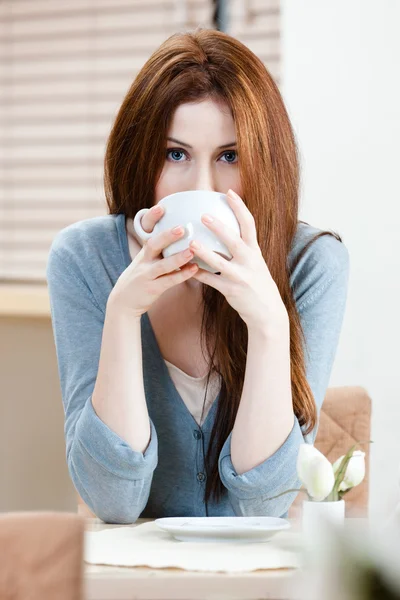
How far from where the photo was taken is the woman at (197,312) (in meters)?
0.96

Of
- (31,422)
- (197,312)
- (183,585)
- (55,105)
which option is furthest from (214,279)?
(55,105)

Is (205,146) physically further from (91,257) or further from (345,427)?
(345,427)

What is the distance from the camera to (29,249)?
89.0 inches

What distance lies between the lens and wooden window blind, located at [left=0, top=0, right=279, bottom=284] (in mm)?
2193

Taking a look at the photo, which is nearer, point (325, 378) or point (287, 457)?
point (287, 457)

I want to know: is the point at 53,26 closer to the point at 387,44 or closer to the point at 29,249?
the point at 29,249

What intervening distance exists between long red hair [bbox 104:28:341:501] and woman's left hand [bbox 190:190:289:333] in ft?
0.42

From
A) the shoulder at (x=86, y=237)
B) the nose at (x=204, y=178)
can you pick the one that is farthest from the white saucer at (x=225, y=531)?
the shoulder at (x=86, y=237)

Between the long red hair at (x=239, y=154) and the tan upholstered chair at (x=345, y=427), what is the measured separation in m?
0.22

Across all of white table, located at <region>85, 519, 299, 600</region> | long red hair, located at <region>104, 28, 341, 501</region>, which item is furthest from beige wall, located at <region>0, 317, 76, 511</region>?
white table, located at <region>85, 519, 299, 600</region>

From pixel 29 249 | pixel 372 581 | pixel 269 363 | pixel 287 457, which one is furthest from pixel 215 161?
pixel 29 249

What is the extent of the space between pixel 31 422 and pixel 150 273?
131cm

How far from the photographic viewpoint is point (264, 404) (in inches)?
38.3

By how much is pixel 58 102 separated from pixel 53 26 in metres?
0.20
